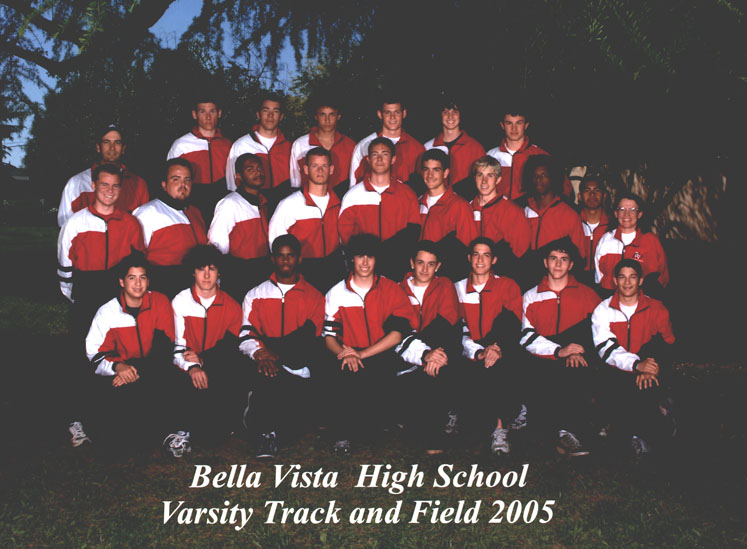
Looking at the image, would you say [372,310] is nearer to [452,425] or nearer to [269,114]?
[452,425]

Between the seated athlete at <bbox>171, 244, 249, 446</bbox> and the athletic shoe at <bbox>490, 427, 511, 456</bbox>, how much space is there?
1.89 meters

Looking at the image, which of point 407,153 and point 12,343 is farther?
point 12,343

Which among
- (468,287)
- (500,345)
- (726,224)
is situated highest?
(726,224)

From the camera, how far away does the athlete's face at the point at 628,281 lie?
5082 millimetres

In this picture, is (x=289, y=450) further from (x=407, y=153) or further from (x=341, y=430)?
(x=407, y=153)

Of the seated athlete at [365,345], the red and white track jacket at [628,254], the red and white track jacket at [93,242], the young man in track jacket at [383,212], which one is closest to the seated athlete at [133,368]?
the red and white track jacket at [93,242]

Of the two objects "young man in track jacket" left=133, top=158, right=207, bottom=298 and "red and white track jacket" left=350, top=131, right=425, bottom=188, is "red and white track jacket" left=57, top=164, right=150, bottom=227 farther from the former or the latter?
"red and white track jacket" left=350, top=131, right=425, bottom=188

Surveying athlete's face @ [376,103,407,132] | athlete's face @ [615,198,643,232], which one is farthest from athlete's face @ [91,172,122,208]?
athlete's face @ [615,198,643,232]

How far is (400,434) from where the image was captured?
5281 millimetres

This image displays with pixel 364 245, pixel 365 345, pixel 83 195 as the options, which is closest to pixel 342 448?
pixel 365 345

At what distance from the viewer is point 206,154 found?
6.65m

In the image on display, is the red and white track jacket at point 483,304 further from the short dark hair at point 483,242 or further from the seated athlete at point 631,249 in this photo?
the seated athlete at point 631,249

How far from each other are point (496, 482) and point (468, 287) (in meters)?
1.62

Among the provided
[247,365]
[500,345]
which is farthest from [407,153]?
[247,365]
